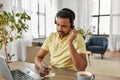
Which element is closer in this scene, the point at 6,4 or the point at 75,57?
the point at 75,57

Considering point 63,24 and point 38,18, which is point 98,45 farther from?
point 63,24

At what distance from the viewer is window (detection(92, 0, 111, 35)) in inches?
287

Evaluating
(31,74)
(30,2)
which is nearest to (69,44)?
(31,74)

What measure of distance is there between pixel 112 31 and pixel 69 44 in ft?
19.6

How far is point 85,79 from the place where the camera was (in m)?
0.98

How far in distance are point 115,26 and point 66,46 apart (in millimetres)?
5836

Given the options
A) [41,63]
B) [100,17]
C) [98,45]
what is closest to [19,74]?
[41,63]

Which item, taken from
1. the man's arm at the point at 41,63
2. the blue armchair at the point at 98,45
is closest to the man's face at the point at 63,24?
the man's arm at the point at 41,63

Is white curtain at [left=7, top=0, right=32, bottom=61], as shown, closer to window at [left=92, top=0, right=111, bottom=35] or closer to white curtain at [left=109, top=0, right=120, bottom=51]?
window at [left=92, top=0, right=111, bottom=35]

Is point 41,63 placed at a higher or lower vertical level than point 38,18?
lower

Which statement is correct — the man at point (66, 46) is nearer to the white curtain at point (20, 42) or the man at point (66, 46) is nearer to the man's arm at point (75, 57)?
the man's arm at point (75, 57)

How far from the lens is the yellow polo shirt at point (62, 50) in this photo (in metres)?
1.54

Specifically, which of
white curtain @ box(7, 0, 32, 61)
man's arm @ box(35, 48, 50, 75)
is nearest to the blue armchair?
white curtain @ box(7, 0, 32, 61)

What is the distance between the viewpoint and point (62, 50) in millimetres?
1595
